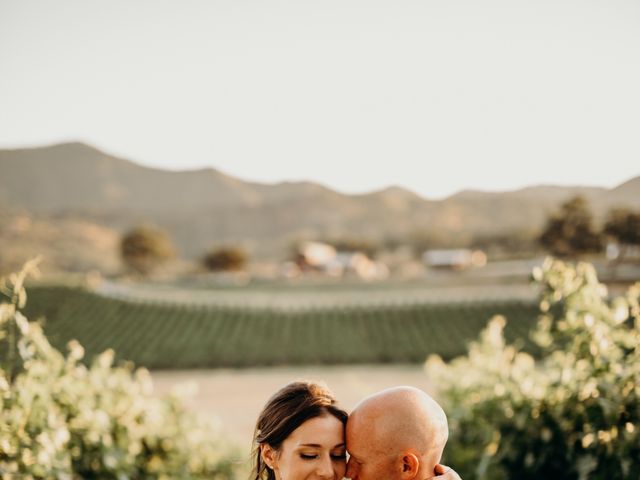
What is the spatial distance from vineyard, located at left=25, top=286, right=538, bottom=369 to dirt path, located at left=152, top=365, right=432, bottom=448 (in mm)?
724

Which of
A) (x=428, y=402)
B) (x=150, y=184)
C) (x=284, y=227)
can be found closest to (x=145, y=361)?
(x=428, y=402)

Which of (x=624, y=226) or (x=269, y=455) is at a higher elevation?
(x=624, y=226)

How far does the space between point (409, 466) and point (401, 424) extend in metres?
0.13

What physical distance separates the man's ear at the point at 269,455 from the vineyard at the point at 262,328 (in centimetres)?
1447

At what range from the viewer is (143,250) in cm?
3133

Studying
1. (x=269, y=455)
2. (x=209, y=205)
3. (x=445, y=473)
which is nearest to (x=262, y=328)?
(x=269, y=455)

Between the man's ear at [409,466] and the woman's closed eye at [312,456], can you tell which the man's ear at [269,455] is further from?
the man's ear at [409,466]

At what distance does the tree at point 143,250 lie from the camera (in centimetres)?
3097

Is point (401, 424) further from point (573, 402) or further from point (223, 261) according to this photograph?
point (223, 261)

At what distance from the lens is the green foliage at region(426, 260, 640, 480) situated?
2332 millimetres

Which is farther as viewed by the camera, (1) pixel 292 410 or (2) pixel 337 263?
(2) pixel 337 263

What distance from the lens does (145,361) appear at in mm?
16250

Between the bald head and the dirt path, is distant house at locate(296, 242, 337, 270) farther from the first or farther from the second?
the bald head

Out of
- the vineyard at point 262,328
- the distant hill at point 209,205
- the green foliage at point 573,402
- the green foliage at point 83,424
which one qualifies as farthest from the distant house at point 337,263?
the green foliage at point 573,402
